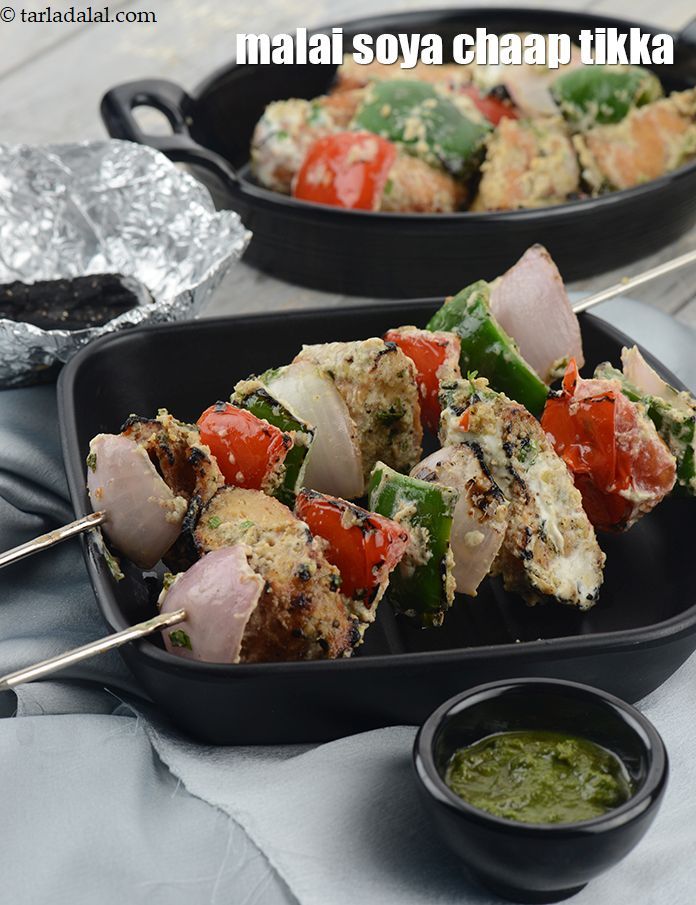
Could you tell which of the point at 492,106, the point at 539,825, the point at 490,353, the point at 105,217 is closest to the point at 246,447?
the point at 490,353

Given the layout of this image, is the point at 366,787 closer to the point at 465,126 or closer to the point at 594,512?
the point at 594,512

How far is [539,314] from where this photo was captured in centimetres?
255

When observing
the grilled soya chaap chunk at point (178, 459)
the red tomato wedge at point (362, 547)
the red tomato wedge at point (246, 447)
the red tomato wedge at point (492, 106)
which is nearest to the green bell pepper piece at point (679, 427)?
the red tomato wedge at point (362, 547)

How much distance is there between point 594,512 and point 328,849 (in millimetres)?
851

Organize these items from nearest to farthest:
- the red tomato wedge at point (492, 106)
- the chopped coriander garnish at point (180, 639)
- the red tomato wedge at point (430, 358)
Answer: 1. the chopped coriander garnish at point (180, 639)
2. the red tomato wedge at point (430, 358)
3. the red tomato wedge at point (492, 106)

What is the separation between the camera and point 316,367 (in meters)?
2.33

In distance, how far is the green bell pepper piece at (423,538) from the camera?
2.06 metres

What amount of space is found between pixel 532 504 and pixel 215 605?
0.60 meters

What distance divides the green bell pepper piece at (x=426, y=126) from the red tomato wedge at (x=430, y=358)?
1.41 meters

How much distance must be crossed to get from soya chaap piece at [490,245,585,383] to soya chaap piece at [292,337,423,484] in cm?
33

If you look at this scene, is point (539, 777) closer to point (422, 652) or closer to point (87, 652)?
point (422, 652)

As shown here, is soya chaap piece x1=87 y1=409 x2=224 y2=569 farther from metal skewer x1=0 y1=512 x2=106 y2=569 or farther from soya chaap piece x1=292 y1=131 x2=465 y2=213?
soya chaap piece x1=292 y1=131 x2=465 y2=213

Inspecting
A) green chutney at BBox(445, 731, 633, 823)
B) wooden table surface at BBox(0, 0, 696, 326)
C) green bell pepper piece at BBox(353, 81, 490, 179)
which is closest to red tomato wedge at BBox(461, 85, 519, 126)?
green bell pepper piece at BBox(353, 81, 490, 179)

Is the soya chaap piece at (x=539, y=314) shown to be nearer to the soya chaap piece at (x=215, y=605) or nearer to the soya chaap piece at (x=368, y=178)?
the soya chaap piece at (x=215, y=605)
